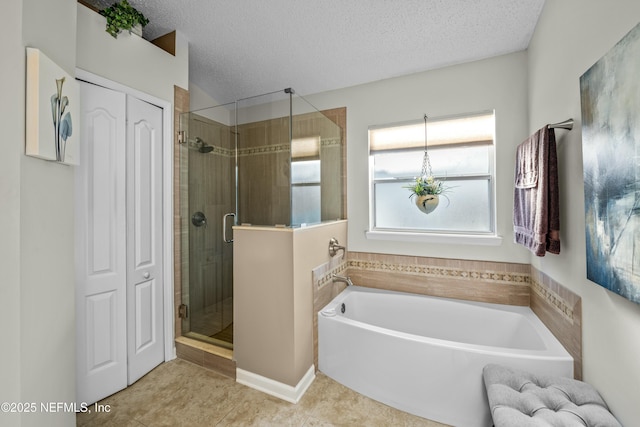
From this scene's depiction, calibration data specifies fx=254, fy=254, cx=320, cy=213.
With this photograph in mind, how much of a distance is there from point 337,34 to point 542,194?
1.80 meters

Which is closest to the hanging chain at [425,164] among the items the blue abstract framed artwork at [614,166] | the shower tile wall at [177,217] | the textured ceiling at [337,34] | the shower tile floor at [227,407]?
the textured ceiling at [337,34]

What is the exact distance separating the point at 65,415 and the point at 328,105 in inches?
120

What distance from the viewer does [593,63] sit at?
119cm

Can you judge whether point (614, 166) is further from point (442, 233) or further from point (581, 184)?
point (442, 233)

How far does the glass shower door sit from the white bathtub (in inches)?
36.7

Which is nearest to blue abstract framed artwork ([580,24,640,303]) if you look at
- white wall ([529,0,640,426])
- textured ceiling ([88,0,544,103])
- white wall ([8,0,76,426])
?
white wall ([529,0,640,426])

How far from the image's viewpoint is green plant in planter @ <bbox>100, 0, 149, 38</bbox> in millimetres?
1686

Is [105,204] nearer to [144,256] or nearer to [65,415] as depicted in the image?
[144,256]

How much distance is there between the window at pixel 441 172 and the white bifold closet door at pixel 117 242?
80.3 inches

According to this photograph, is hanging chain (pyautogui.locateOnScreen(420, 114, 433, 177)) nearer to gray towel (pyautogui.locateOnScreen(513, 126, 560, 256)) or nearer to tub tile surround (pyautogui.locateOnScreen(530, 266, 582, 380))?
gray towel (pyautogui.locateOnScreen(513, 126, 560, 256))

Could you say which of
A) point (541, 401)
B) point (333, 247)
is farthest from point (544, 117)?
point (333, 247)

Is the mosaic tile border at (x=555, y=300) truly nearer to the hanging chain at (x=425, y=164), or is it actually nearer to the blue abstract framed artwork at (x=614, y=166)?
the blue abstract framed artwork at (x=614, y=166)

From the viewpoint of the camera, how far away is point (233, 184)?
2.04 metres

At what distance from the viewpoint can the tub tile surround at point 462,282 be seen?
1.62 meters
